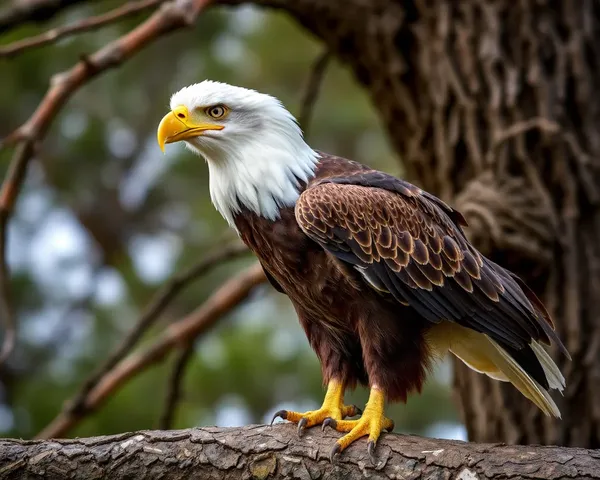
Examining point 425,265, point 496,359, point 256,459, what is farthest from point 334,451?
point 496,359

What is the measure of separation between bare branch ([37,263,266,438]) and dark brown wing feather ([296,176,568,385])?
4.09 ft

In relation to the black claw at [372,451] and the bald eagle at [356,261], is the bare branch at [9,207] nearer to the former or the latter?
the bald eagle at [356,261]

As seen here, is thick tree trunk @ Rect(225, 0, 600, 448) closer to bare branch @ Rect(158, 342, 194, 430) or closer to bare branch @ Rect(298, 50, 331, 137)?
bare branch @ Rect(298, 50, 331, 137)

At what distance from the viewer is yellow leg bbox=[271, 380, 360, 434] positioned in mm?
3410

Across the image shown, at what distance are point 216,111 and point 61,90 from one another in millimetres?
865

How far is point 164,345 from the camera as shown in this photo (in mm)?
4934

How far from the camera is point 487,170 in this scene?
4.61 metres

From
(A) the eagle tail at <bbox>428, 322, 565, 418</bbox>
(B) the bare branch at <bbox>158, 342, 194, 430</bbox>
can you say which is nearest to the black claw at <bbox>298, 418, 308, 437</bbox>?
(A) the eagle tail at <bbox>428, 322, 565, 418</bbox>

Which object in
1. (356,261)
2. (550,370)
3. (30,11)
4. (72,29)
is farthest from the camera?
(30,11)

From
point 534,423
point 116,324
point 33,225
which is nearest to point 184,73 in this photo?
point 33,225

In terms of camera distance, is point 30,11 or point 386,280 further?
point 30,11

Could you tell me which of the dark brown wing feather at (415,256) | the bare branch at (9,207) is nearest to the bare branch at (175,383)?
the bare branch at (9,207)

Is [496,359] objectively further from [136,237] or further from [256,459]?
[136,237]

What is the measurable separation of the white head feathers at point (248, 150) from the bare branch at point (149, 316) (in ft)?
3.71
